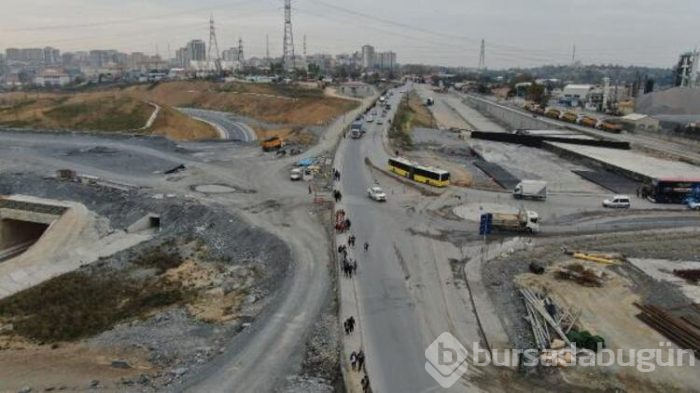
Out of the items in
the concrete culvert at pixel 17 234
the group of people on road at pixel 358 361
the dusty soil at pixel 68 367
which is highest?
the group of people on road at pixel 358 361

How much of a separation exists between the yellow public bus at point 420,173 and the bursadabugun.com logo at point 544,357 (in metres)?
22.5

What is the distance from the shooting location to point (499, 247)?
29719 millimetres

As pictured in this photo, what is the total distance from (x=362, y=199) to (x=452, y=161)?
18684 mm

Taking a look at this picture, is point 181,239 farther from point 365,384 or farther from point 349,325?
point 365,384

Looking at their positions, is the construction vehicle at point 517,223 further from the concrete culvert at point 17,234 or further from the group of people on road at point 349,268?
the concrete culvert at point 17,234

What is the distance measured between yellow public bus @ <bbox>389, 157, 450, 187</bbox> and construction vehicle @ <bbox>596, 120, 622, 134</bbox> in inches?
1642

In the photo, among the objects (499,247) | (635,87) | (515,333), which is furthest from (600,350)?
(635,87)

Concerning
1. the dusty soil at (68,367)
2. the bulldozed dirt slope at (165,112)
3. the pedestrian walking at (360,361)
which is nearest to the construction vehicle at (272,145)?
the bulldozed dirt slope at (165,112)

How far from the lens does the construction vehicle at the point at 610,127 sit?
73.8 meters

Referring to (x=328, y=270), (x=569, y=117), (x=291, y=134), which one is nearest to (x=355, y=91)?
(x=569, y=117)

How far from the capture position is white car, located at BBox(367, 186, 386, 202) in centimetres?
3750

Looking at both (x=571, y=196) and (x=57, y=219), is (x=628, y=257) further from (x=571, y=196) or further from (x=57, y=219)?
(x=57, y=219)

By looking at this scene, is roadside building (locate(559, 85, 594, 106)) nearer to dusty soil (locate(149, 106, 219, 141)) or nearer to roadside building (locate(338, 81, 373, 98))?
roadside building (locate(338, 81, 373, 98))

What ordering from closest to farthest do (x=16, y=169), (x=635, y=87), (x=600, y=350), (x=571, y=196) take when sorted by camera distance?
(x=600, y=350) < (x=571, y=196) < (x=16, y=169) < (x=635, y=87)
